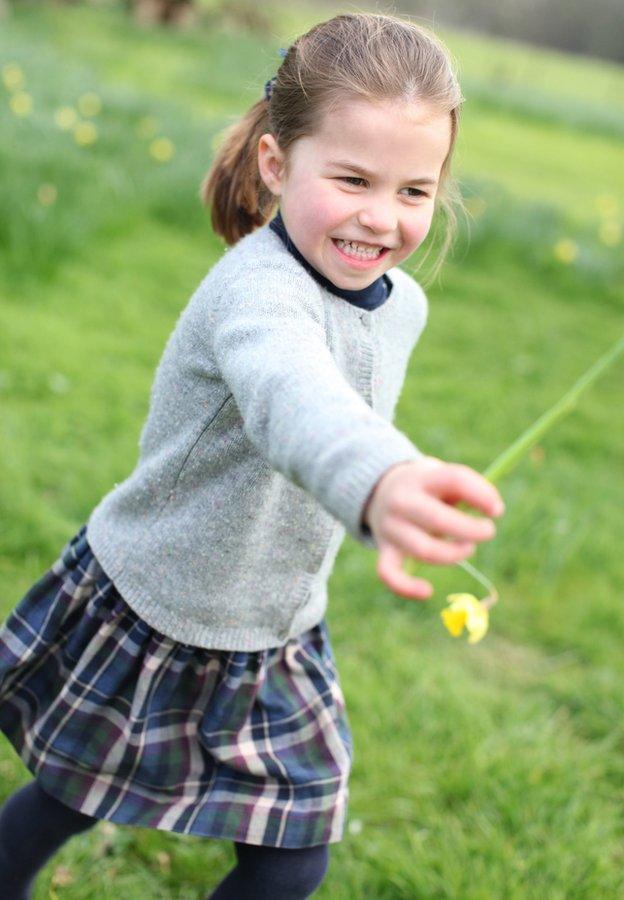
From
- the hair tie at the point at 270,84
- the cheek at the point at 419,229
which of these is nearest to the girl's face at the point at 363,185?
the cheek at the point at 419,229

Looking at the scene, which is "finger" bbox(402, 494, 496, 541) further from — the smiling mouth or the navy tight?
the navy tight

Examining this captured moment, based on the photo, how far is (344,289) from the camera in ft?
4.75

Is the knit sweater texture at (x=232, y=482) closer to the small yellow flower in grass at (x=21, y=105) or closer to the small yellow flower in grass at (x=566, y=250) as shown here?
the small yellow flower in grass at (x=21, y=105)

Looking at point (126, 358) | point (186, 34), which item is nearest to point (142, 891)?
point (126, 358)

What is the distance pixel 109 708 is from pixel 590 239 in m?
5.38

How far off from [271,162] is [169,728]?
0.85 metres

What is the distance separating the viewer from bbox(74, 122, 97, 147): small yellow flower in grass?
5.08m

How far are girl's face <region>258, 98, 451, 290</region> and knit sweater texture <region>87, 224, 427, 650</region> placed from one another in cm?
5

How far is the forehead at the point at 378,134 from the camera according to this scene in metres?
1.32

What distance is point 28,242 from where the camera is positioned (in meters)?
4.24

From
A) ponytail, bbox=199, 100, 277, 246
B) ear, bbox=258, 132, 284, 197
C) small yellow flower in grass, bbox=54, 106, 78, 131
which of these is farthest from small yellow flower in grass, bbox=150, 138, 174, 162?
ear, bbox=258, 132, 284, 197

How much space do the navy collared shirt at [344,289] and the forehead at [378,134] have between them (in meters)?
0.13

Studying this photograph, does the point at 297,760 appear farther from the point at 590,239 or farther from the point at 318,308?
the point at 590,239

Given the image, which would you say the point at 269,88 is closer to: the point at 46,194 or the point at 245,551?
the point at 245,551
